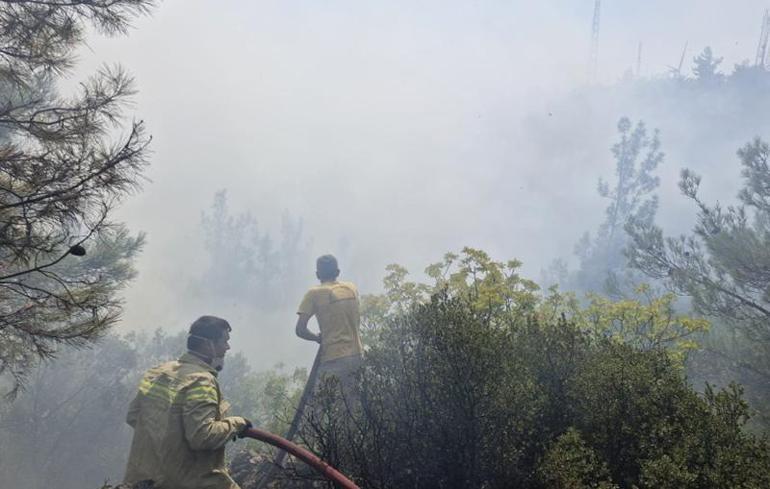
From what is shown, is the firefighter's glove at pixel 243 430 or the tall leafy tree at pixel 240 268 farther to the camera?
the tall leafy tree at pixel 240 268

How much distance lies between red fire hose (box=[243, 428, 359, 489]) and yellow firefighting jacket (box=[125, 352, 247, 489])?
7.8 inches

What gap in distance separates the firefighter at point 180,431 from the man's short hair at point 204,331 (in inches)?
8.6

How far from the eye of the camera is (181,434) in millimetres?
3174

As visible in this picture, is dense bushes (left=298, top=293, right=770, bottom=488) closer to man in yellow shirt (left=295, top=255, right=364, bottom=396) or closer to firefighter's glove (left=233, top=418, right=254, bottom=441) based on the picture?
firefighter's glove (left=233, top=418, right=254, bottom=441)

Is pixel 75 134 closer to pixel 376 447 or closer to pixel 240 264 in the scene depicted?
pixel 376 447

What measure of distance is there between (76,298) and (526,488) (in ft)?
14.1

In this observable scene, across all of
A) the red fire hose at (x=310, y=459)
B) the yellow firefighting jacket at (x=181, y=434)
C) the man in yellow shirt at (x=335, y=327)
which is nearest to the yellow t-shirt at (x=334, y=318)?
the man in yellow shirt at (x=335, y=327)

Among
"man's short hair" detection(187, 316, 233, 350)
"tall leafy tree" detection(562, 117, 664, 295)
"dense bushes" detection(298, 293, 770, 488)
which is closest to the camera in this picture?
"dense bushes" detection(298, 293, 770, 488)

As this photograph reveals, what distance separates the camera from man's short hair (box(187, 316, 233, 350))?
11.7 feet

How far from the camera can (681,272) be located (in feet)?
34.6

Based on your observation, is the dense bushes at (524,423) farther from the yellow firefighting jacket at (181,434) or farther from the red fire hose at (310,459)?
the yellow firefighting jacket at (181,434)

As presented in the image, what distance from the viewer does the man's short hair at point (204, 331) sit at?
3.58 metres

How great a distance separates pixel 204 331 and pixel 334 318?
239 centimetres

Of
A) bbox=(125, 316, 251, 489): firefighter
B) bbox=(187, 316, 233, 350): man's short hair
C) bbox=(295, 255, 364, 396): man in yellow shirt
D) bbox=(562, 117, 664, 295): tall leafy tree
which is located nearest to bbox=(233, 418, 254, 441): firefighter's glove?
bbox=(125, 316, 251, 489): firefighter
